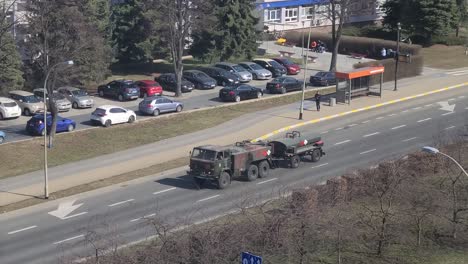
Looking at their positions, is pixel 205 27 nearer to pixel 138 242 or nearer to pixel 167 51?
pixel 167 51

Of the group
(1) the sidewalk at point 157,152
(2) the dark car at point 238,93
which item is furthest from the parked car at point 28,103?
(2) the dark car at point 238,93

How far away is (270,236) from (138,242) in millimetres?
6133

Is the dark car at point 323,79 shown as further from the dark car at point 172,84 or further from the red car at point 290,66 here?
the dark car at point 172,84

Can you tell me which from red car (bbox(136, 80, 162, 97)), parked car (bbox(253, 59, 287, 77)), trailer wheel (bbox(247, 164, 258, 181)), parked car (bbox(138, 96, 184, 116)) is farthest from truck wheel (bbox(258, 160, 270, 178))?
parked car (bbox(253, 59, 287, 77))

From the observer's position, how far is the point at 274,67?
68.1 metres

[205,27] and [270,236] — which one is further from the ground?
[205,27]

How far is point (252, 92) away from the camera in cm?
5803

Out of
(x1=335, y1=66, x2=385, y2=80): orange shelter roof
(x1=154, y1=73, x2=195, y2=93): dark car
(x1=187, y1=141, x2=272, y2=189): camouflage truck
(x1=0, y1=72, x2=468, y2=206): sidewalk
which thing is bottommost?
(x1=0, y1=72, x2=468, y2=206): sidewalk

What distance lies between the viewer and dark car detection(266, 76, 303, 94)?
60.2 m

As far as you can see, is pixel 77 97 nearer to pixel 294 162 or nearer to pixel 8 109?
pixel 8 109

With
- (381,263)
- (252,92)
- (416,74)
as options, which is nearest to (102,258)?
(381,263)

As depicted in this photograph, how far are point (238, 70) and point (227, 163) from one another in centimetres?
2942

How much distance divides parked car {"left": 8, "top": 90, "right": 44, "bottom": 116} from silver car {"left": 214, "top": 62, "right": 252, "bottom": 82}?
59.4 feet

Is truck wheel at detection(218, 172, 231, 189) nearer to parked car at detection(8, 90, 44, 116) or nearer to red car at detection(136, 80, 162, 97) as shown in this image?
parked car at detection(8, 90, 44, 116)
